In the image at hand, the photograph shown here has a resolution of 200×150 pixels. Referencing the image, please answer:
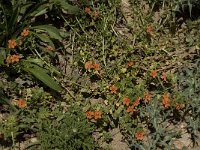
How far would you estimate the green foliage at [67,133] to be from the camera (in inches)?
144

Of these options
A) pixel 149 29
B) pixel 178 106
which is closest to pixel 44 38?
pixel 149 29

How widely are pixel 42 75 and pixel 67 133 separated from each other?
741 millimetres

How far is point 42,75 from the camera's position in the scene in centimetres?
414

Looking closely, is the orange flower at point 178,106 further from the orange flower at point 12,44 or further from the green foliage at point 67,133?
the orange flower at point 12,44

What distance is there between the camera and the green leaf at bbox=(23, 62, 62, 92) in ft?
13.5

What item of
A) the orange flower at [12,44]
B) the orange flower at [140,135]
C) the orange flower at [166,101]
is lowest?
the orange flower at [140,135]

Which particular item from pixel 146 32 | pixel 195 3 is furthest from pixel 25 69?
pixel 195 3

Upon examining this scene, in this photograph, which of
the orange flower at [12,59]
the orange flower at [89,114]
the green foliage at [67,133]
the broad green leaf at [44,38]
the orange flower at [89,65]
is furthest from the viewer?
the broad green leaf at [44,38]

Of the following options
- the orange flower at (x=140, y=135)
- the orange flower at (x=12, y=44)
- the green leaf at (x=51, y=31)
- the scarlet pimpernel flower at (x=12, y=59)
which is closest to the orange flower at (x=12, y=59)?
the scarlet pimpernel flower at (x=12, y=59)

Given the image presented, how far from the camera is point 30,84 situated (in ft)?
13.9

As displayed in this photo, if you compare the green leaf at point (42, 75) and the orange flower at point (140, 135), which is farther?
the green leaf at point (42, 75)

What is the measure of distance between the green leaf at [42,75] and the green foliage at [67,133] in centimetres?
35

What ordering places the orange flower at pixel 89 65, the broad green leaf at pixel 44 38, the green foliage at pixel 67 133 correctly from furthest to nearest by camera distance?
the broad green leaf at pixel 44 38 < the orange flower at pixel 89 65 < the green foliage at pixel 67 133

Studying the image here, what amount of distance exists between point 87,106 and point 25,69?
0.72 metres
